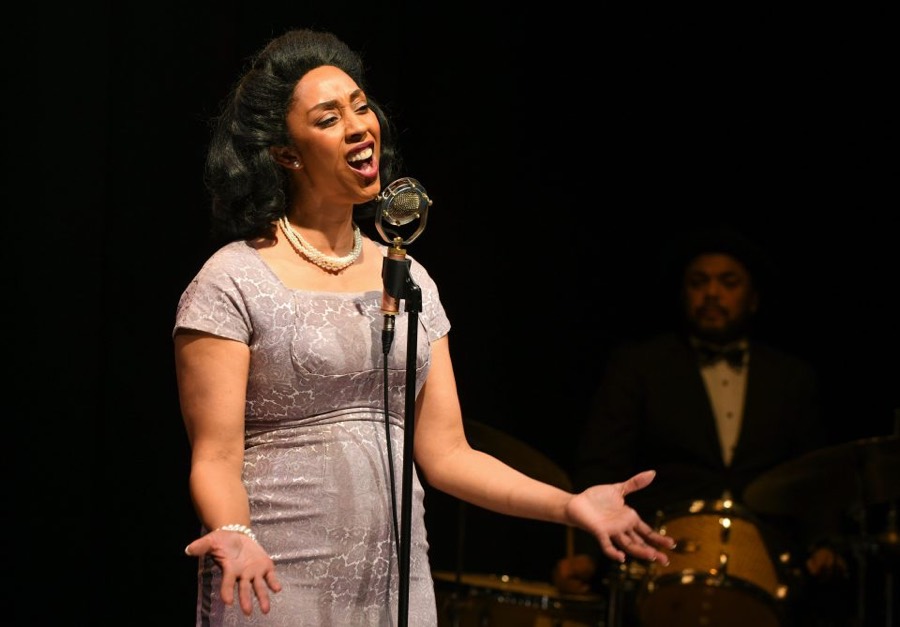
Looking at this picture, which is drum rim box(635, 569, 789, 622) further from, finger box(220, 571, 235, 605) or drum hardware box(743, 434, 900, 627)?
finger box(220, 571, 235, 605)

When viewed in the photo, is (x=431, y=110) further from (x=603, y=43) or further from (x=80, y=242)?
(x=80, y=242)

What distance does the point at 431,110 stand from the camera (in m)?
3.99

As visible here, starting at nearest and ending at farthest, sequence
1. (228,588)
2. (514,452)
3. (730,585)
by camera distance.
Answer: (228,588)
(730,585)
(514,452)

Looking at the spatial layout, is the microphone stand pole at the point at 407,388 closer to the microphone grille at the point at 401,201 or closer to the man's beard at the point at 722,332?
the microphone grille at the point at 401,201

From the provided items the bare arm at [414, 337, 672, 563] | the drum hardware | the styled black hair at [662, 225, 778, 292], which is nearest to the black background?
the styled black hair at [662, 225, 778, 292]

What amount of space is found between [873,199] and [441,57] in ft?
5.34

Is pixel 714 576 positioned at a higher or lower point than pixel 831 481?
lower

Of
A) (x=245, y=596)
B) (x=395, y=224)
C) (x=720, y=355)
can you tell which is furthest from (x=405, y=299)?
(x=720, y=355)

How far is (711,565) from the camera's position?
352cm

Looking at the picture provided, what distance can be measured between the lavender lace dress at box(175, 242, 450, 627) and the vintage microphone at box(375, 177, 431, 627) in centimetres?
9

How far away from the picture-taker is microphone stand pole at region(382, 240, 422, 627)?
5.67ft

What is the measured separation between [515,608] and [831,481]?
1009mm

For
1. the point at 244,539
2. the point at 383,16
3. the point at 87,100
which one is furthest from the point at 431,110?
the point at 244,539

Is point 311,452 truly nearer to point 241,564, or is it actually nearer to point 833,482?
point 241,564
